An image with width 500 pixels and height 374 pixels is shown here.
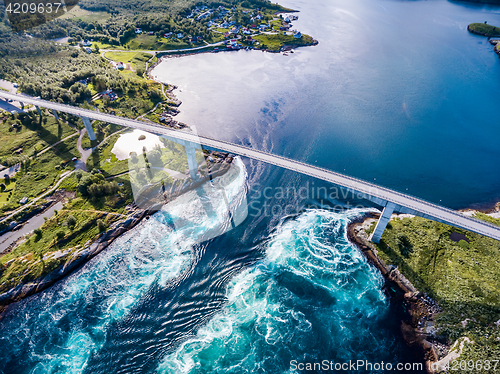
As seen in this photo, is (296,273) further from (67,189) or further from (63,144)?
(63,144)

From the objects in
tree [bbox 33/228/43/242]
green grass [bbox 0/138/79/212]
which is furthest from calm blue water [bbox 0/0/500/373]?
green grass [bbox 0/138/79/212]

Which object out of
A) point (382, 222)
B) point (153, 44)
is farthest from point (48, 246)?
point (153, 44)

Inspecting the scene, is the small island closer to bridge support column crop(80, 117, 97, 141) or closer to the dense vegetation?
the dense vegetation

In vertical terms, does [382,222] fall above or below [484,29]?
below

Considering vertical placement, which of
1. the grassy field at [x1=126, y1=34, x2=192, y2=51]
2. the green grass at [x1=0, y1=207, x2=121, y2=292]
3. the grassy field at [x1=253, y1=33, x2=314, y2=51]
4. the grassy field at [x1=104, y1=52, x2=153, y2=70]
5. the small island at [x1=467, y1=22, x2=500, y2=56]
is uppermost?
the small island at [x1=467, y1=22, x2=500, y2=56]

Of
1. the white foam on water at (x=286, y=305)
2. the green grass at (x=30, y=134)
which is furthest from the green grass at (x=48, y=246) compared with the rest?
the green grass at (x=30, y=134)

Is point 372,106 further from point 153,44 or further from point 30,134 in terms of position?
A: point 30,134
